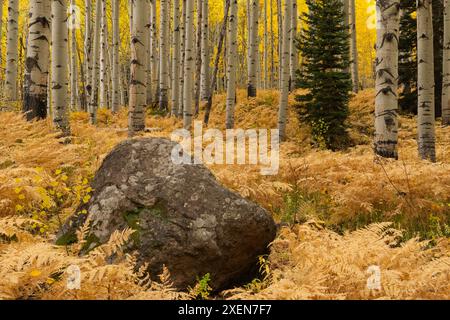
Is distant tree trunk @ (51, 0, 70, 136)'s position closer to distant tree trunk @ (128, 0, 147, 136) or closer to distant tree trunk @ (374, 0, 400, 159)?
distant tree trunk @ (128, 0, 147, 136)

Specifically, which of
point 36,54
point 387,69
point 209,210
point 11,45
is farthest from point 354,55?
point 209,210

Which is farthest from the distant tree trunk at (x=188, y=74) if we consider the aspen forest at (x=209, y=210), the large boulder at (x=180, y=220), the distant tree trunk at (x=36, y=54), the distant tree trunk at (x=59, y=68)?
the large boulder at (x=180, y=220)

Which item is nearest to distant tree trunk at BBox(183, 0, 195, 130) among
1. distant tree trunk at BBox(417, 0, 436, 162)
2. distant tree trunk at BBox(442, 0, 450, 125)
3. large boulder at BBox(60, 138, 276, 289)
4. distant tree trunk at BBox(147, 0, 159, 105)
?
distant tree trunk at BBox(147, 0, 159, 105)

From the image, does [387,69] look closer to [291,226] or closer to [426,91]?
[426,91]

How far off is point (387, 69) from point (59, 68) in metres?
5.94

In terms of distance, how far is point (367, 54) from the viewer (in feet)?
145

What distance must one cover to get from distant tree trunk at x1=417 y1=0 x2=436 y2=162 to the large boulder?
207 inches

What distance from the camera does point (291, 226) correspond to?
4871 millimetres

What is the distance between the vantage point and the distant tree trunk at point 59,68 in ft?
25.7

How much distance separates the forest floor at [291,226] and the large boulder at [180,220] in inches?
7.5

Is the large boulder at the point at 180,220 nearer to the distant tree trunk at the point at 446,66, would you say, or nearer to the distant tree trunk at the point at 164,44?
the distant tree trunk at the point at 446,66
